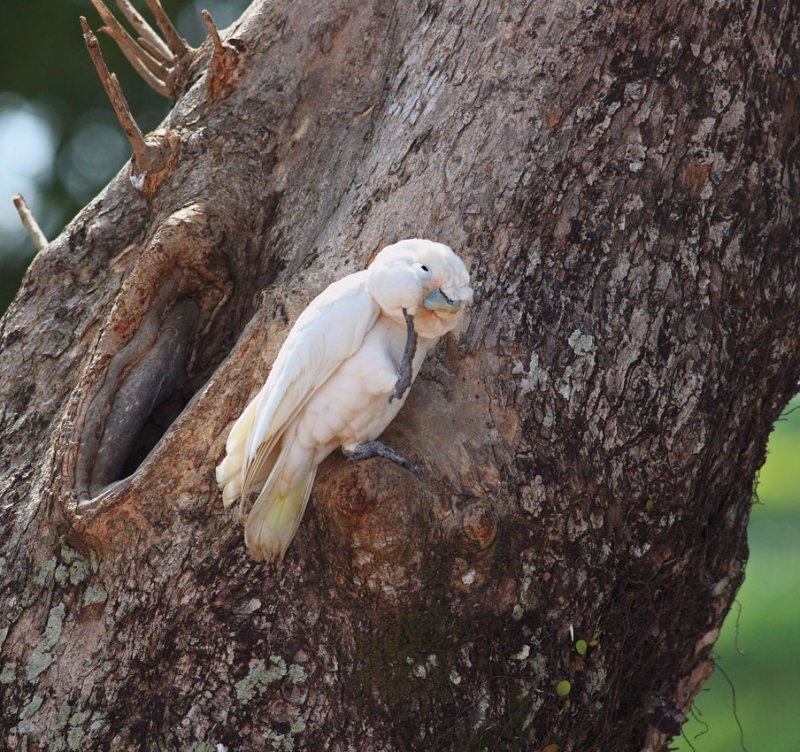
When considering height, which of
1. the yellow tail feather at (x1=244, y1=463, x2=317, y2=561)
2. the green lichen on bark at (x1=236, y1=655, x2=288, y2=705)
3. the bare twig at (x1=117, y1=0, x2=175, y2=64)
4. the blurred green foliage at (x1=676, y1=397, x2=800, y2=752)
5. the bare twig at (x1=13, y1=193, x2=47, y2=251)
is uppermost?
the bare twig at (x1=117, y1=0, x2=175, y2=64)

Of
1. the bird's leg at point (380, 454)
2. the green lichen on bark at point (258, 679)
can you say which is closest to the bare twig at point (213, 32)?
the bird's leg at point (380, 454)

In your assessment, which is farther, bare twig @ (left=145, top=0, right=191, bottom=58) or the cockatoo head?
bare twig @ (left=145, top=0, right=191, bottom=58)

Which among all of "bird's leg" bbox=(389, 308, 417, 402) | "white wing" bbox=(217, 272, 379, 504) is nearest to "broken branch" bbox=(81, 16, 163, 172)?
"white wing" bbox=(217, 272, 379, 504)

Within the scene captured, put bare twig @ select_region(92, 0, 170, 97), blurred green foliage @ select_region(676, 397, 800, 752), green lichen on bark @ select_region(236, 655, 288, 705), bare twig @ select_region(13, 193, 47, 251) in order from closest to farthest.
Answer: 1. green lichen on bark @ select_region(236, 655, 288, 705)
2. bare twig @ select_region(92, 0, 170, 97)
3. bare twig @ select_region(13, 193, 47, 251)
4. blurred green foliage @ select_region(676, 397, 800, 752)

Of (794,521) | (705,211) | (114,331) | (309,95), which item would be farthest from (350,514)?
(794,521)

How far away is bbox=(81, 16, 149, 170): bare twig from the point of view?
2.70m

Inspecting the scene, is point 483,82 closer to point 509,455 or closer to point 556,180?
point 556,180

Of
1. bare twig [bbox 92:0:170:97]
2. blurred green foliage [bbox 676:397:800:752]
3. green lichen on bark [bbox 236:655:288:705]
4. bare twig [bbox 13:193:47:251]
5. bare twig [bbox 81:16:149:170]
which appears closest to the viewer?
green lichen on bark [bbox 236:655:288:705]

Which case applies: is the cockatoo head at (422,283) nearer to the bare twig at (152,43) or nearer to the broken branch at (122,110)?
the broken branch at (122,110)

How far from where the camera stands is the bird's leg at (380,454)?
222 cm

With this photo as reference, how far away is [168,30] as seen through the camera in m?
3.53

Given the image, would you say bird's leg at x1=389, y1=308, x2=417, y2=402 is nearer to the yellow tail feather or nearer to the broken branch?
the yellow tail feather

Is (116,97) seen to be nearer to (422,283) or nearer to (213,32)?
(213,32)

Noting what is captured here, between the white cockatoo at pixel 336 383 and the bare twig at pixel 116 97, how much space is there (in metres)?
0.95
